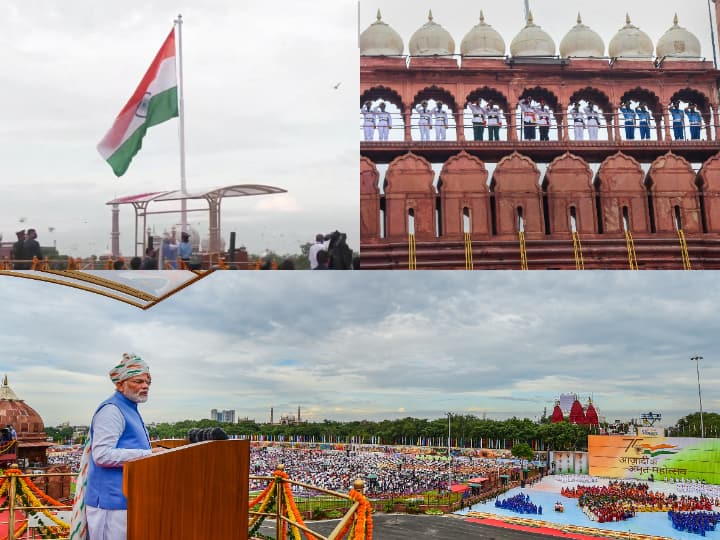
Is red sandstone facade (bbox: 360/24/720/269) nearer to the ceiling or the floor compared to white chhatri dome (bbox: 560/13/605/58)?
nearer to the floor

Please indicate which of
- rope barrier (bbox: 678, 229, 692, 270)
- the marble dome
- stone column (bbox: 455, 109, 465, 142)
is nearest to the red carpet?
rope barrier (bbox: 678, 229, 692, 270)

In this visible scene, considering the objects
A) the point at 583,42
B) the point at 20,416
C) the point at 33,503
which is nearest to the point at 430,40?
the point at 583,42

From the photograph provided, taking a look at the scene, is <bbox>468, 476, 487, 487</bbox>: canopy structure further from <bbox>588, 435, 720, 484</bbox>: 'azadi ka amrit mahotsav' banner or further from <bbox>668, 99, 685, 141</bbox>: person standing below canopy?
<bbox>668, 99, 685, 141</bbox>: person standing below canopy

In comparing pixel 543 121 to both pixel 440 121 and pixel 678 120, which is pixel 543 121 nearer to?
pixel 440 121

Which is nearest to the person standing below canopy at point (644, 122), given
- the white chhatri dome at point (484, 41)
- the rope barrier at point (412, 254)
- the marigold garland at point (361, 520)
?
the white chhatri dome at point (484, 41)

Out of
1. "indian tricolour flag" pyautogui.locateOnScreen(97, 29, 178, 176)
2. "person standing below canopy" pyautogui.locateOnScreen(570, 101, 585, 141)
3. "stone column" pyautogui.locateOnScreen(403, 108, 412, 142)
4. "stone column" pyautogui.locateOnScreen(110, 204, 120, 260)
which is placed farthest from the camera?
"person standing below canopy" pyautogui.locateOnScreen(570, 101, 585, 141)

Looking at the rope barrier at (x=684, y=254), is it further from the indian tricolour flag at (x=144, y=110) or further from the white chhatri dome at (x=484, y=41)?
the indian tricolour flag at (x=144, y=110)

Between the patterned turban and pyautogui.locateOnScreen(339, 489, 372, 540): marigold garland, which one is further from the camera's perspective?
pyautogui.locateOnScreen(339, 489, 372, 540): marigold garland

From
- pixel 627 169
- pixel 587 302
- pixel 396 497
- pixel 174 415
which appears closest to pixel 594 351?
pixel 587 302
